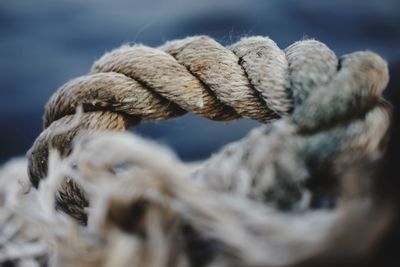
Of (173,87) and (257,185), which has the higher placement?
(173,87)

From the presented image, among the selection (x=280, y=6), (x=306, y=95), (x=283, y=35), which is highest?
(x=280, y=6)

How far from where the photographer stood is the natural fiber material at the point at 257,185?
0.50 m

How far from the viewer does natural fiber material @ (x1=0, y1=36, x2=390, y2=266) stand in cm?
50

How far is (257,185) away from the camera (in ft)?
1.95

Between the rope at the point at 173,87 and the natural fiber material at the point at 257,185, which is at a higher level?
the rope at the point at 173,87

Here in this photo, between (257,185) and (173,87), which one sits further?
(173,87)

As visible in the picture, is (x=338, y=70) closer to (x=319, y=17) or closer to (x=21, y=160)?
(x=21, y=160)

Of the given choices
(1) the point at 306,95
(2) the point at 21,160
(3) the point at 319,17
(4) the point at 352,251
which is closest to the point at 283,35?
(3) the point at 319,17

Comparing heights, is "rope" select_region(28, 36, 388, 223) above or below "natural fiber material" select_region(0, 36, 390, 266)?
above

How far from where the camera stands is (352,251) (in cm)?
47

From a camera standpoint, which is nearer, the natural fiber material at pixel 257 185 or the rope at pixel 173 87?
the natural fiber material at pixel 257 185

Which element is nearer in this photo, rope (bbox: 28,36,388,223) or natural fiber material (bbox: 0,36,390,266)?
natural fiber material (bbox: 0,36,390,266)

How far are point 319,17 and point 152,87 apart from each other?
1.37 metres

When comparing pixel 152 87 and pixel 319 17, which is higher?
pixel 319 17
